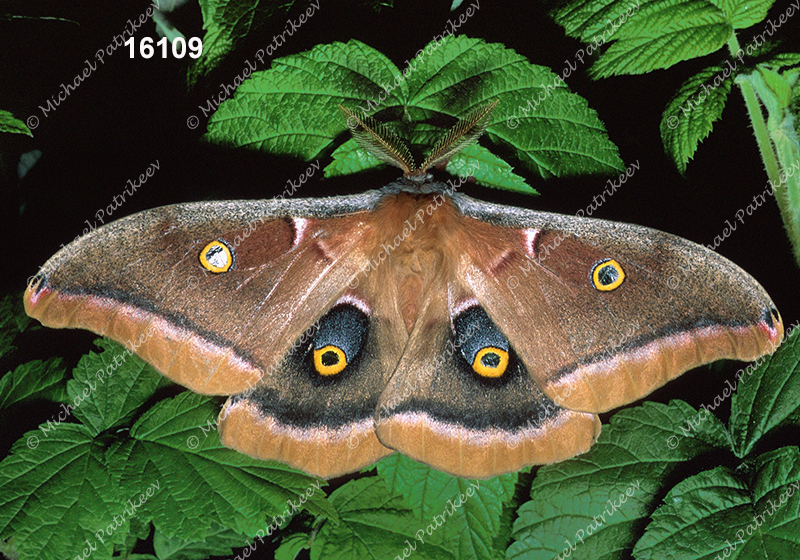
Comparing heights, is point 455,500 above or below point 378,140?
below

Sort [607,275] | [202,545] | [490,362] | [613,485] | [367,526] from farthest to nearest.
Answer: [202,545]
[367,526]
[613,485]
[490,362]
[607,275]

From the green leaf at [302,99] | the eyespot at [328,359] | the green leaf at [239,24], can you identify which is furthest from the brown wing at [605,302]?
the green leaf at [239,24]

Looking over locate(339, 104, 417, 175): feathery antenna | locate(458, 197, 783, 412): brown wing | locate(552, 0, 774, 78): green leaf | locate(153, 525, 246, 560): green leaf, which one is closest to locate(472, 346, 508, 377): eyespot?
locate(458, 197, 783, 412): brown wing

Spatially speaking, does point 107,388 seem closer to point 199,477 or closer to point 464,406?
point 199,477

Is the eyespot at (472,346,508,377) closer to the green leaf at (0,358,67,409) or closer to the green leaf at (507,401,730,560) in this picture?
the green leaf at (507,401,730,560)

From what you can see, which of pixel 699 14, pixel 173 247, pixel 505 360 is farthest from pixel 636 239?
pixel 173 247

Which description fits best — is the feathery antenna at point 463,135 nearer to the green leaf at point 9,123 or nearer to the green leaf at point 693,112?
the green leaf at point 693,112

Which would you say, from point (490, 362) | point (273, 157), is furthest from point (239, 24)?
point (490, 362)
